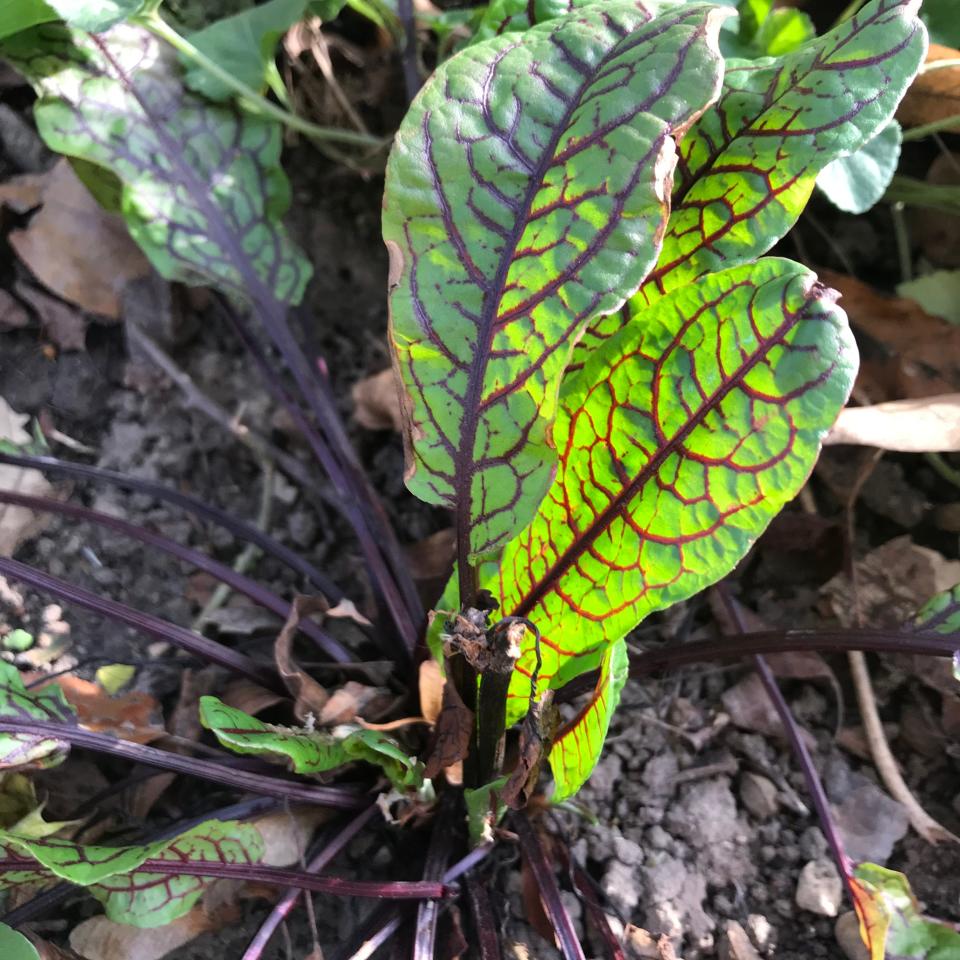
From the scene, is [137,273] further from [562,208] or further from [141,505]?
[562,208]

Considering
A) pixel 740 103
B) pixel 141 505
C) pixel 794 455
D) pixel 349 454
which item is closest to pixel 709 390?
pixel 794 455

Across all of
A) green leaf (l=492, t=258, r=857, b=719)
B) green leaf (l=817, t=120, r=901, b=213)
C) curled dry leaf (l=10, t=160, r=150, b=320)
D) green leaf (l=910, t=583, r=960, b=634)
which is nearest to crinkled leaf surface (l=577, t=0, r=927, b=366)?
green leaf (l=492, t=258, r=857, b=719)

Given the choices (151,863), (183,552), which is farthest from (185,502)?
(151,863)

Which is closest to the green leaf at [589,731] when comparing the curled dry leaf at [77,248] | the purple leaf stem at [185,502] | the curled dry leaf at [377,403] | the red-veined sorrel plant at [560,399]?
the red-veined sorrel plant at [560,399]

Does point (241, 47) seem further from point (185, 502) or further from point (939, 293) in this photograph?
point (939, 293)

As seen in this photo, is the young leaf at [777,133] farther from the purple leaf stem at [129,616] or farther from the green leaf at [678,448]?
the purple leaf stem at [129,616]

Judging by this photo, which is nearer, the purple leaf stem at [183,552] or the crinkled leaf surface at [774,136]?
the crinkled leaf surface at [774,136]
